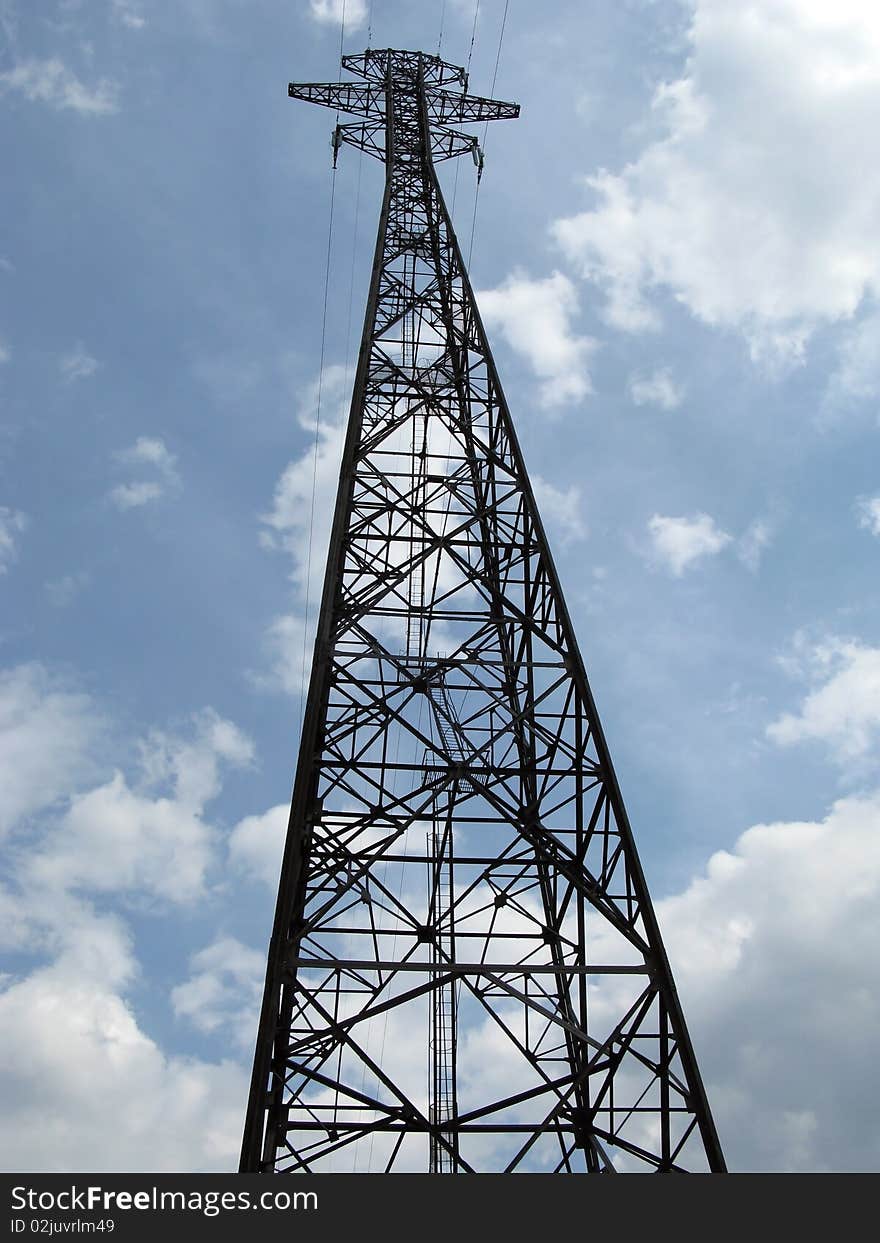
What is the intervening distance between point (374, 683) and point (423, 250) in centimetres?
1129

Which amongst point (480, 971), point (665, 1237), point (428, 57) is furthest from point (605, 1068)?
point (428, 57)

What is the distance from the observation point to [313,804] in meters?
15.6

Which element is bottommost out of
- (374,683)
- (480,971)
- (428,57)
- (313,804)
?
(480,971)

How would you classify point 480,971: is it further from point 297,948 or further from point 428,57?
point 428,57

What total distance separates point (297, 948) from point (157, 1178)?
4565 mm

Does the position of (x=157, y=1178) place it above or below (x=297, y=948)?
below

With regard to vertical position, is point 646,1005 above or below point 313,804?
below

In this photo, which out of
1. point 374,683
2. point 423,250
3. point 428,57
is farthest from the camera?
point 428,57

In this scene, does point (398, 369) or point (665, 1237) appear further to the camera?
point (398, 369)

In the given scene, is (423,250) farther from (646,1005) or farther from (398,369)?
(646,1005)

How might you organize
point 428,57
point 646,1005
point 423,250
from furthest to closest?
point 428,57
point 423,250
point 646,1005

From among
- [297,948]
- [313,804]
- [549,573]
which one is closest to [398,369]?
[549,573]

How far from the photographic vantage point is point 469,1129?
14734 millimetres

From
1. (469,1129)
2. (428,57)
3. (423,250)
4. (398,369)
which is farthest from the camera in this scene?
(428,57)
